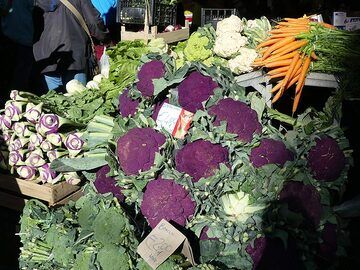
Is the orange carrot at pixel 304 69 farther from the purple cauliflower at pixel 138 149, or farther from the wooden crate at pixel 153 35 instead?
the wooden crate at pixel 153 35

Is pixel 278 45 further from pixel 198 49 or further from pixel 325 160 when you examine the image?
pixel 325 160

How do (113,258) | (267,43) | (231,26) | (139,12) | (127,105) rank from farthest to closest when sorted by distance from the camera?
1. (139,12)
2. (231,26)
3. (267,43)
4. (127,105)
5. (113,258)

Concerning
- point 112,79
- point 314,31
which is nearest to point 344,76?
point 314,31

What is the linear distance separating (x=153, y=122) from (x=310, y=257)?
0.99m

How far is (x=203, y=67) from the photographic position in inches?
95.2

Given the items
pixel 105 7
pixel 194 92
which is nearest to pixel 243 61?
pixel 194 92

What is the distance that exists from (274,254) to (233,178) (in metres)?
0.38

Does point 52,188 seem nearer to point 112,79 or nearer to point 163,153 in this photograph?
point 163,153

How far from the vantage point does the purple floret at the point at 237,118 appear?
7.09 ft

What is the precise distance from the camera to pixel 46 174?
264cm

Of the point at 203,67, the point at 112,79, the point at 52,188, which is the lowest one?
the point at 52,188

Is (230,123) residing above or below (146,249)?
above

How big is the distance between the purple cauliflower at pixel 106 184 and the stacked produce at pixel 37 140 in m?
0.31

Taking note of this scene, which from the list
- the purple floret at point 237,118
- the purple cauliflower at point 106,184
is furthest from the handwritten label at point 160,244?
the purple floret at point 237,118
